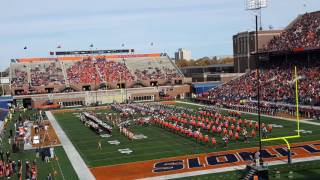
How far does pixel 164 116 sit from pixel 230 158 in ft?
53.6

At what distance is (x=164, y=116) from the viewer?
37.9 metres

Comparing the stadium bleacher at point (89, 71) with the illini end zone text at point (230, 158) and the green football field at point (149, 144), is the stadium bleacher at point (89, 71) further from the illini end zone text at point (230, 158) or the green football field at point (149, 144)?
the illini end zone text at point (230, 158)

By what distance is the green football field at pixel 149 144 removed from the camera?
→ 23500 millimetres

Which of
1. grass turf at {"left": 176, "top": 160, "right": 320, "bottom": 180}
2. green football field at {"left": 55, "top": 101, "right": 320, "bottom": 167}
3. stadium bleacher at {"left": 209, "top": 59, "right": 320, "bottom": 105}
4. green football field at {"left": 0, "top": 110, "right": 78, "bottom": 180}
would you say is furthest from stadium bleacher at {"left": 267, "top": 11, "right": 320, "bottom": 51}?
green football field at {"left": 0, "top": 110, "right": 78, "bottom": 180}

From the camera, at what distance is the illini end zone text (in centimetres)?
2080

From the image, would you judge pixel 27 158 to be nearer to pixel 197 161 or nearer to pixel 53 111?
pixel 197 161

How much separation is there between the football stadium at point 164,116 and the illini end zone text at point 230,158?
0.05 m

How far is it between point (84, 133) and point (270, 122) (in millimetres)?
14069

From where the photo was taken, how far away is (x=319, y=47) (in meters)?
44.3

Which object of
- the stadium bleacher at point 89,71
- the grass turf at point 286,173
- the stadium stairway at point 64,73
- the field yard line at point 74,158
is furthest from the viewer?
the stadium stairway at point 64,73

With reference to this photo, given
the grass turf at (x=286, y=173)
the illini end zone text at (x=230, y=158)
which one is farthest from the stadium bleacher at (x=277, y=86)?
the grass turf at (x=286, y=173)

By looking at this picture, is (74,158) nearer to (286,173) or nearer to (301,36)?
(286,173)

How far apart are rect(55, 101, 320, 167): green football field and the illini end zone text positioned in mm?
1372

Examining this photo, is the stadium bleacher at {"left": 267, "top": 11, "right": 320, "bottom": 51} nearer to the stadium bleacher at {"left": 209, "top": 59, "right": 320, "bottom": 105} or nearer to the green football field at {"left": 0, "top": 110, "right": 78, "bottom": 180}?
the stadium bleacher at {"left": 209, "top": 59, "right": 320, "bottom": 105}
